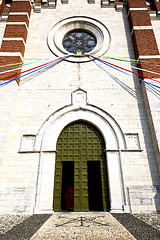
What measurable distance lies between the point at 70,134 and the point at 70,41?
5808 millimetres

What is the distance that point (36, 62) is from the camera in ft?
25.1

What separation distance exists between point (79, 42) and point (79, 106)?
4.47m

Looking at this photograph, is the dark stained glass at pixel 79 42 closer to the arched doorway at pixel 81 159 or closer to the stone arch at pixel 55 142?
the stone arch at pixel 55 142

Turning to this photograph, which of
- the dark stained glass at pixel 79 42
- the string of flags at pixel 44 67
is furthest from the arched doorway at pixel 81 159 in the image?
the dark stained glass at pixel 79 42

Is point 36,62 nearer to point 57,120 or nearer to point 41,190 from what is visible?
point 57,120

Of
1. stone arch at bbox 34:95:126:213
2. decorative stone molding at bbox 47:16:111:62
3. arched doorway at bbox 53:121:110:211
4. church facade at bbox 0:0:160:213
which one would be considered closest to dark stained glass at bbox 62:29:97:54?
church facade at bbox 0:0:160:213

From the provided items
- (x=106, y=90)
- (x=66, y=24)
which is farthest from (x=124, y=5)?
(x=106, y=90)

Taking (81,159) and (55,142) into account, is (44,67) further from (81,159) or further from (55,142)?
(81,159)

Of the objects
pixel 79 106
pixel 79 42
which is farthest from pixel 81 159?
pixel 79 42

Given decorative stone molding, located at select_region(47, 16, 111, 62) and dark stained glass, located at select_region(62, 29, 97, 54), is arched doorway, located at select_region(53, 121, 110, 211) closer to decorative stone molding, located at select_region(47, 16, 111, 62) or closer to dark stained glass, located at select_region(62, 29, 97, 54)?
decorative stone molding, located at select_region(47, 16, 111, 62)

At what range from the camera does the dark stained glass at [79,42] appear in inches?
341

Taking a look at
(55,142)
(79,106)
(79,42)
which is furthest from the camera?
(79,42)

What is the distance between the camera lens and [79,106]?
22.3ft

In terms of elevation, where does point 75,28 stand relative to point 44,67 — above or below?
above
